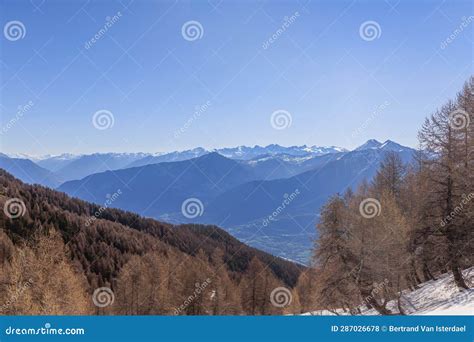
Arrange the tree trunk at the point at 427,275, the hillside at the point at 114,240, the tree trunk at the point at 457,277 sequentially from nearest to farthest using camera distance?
the tree trunk at the point at 457,277 → the tree trunk at the point at 427,275 → the hillside at the point at 114,240

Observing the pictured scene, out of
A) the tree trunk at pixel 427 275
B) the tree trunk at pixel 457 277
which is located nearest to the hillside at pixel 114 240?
the tree trunk at pixel 427 275

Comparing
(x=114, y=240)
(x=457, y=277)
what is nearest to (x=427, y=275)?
(x=457, y=277)

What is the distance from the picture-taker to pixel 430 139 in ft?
79.8

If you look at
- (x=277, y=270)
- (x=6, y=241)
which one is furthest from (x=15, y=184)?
(x=277, y=270)

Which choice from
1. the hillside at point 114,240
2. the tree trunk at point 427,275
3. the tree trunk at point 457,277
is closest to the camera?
the tree trunk at point 457,277

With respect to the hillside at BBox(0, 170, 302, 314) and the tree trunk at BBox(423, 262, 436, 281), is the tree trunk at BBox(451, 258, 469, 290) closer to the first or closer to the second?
the tree trunk at BBox(423, 262, 436, 281)

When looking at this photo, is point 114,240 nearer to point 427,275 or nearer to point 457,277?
point 427,275

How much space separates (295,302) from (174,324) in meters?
54.4

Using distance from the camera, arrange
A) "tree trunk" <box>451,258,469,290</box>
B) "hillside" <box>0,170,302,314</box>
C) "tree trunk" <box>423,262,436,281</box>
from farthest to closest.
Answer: "hillside" <box>0,170,302,314</box> → "tree trunk" <box>423,262,436,281</box> → "tree trunk" <box>451,258,469,290</box>

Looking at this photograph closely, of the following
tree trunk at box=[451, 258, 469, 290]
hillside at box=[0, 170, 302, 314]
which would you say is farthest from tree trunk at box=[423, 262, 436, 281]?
hillside at box=[0, 170, 302, 314]

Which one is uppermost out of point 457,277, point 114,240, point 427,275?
point 114,240

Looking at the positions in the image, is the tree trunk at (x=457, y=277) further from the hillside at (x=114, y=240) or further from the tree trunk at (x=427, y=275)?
the hillside at (x=114, y=240)

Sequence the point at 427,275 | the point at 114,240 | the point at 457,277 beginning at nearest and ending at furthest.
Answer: the point at 457,277 < the point at 427,275 < the point at 114,240

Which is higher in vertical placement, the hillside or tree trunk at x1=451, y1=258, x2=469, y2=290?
the hillside
